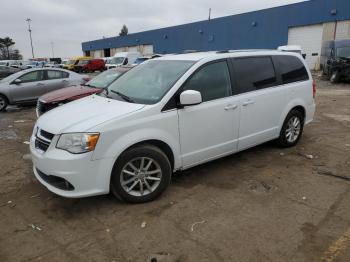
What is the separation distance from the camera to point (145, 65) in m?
5.31

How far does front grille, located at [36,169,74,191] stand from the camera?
3.76 meters

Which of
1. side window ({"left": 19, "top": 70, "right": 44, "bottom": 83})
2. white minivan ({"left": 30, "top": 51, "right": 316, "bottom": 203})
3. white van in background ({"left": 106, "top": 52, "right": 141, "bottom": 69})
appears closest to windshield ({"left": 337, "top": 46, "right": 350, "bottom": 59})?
white minivan ({"left": 30, "top": 51, "right": 316, "bottom": 203})

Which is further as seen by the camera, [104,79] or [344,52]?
[344,52]

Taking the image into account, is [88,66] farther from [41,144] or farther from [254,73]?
[41,144]

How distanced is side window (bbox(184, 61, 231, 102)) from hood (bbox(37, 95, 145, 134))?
34.1 inches

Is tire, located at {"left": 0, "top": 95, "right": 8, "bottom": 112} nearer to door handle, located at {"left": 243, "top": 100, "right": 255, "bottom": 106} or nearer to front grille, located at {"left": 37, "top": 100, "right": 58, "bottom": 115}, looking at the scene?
front grille, located at {"left": 37, "top": 100, "right": 58, "bottom": 115}

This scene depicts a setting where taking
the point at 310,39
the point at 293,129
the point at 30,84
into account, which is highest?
the point at 310,39

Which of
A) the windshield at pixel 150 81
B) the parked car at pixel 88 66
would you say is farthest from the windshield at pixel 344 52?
the parked car at pixel 88 66

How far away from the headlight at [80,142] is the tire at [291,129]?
3.50 metres

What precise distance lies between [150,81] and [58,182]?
1.80m

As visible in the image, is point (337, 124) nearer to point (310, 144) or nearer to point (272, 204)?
point (310, 144)

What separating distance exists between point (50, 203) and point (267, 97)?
11.4 feet

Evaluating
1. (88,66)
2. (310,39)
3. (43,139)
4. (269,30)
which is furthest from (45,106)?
(88,66)

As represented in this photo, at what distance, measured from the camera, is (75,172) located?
363 cm
